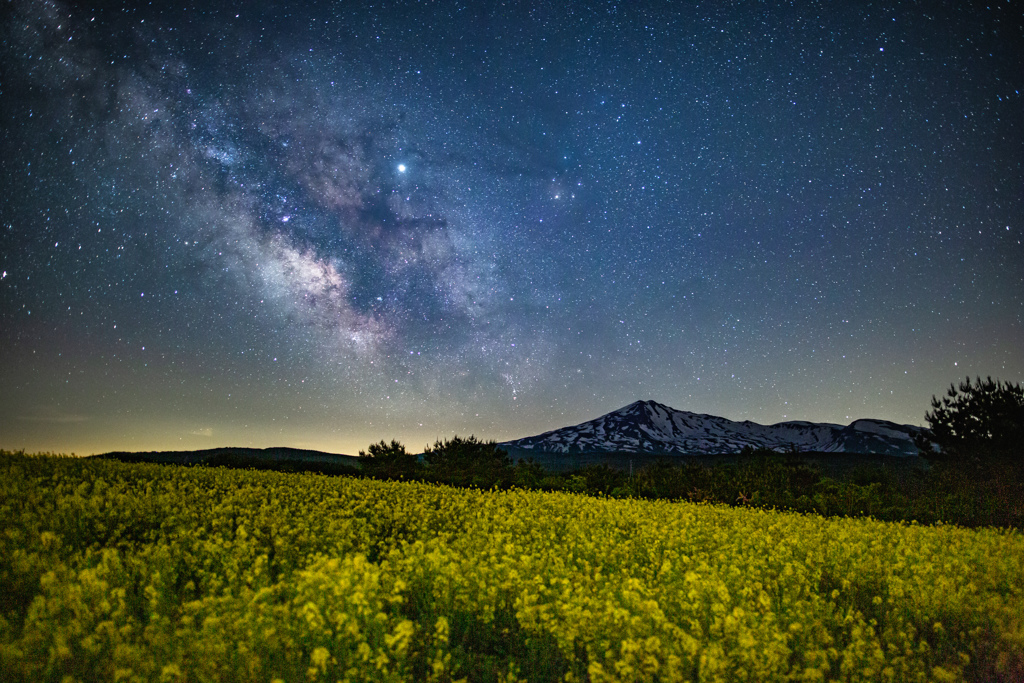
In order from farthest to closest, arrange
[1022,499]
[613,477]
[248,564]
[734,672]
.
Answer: [613,477] < [1022,499] < [248,564] < [734,672]

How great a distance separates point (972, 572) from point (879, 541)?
1921 millimetres

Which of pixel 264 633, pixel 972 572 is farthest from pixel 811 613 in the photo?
pixel 264 633

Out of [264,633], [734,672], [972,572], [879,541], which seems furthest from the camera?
[879,541]

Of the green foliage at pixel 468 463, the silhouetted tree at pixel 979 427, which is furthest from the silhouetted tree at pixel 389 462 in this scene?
the silhouetted tree at pixel 979 427

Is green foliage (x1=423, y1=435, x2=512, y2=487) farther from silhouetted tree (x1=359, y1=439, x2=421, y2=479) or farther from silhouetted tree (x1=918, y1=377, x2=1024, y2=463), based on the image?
silhouetted tree (x1=918, y1=377, x2=1024, y2=463)

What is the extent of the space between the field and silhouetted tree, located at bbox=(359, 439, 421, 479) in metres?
17.2

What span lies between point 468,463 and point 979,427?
2524 cm

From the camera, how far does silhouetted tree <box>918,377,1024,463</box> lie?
23.9 meters

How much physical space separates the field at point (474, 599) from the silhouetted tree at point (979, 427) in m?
19.2

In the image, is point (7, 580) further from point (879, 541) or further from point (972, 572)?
point (879, 541)

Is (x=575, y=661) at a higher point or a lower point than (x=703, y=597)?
lower

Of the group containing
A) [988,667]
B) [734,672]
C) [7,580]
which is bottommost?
[988,667]

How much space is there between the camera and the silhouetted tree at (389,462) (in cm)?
2724

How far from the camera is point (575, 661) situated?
4.94 meters
